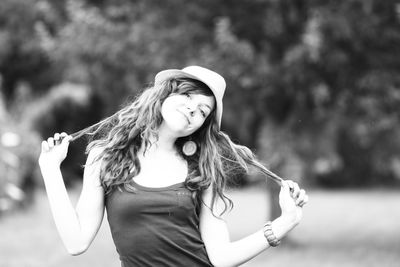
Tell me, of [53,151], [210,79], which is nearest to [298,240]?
[210,79]

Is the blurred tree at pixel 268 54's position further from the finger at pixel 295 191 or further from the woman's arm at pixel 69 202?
the woman's arm at pixel 69 202

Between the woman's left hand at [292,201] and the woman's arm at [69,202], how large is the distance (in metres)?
0.65

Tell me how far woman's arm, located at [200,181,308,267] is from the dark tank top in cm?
9

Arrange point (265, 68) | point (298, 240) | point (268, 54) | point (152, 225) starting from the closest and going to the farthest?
point (152, 225) < point (265, 68) < point (268, 54) < point (298, 240)

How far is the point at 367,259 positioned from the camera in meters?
8.53

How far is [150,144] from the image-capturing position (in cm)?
272

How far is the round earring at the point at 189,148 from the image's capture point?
2752 millimetres

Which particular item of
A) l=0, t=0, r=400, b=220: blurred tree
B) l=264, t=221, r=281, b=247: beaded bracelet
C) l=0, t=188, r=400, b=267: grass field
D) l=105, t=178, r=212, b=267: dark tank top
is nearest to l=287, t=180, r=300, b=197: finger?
l=264, t=221, r=281, b=247: beaded bracelet

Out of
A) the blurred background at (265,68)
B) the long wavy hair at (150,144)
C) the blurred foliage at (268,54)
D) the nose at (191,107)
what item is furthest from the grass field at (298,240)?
the nose at (191,107)

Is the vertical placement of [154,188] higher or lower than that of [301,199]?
higher

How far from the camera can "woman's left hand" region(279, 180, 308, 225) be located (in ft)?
8.51

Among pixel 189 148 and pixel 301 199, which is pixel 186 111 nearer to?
pixel 189 148

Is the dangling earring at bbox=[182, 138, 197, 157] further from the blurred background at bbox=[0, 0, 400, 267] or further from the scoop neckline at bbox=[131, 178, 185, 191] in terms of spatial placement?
the blurred background at bbox=[0, 0, 400, 267]

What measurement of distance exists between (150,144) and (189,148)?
0.49 ft
